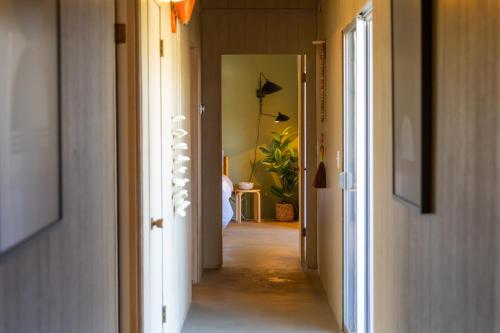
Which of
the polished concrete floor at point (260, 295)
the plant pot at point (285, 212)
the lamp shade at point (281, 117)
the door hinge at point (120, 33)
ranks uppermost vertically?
the lamp shade at point (281, 117)

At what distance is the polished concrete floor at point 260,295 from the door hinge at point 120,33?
2228 millimetres

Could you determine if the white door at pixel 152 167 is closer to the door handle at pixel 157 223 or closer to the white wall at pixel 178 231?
the door handle at pixel 157 223

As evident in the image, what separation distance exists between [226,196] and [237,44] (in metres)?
2.77

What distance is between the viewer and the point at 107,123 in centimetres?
224

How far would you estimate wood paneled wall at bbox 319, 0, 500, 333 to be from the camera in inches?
55.4

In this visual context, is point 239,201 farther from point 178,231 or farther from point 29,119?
point 29,119

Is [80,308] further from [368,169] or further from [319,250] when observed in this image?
[319,250]

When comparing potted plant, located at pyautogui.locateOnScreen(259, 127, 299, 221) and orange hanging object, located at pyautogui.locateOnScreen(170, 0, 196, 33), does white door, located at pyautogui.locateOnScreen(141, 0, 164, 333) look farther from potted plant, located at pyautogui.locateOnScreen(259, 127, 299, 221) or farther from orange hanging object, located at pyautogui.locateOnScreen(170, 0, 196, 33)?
potted plant, located at pyautogui.locateOnScreen(259, 127, 299, 221)

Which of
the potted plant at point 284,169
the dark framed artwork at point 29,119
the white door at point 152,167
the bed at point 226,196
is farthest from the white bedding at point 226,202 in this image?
the dark framed artwork at point 29,119

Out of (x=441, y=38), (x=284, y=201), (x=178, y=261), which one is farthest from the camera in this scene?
(x=284, y=201)

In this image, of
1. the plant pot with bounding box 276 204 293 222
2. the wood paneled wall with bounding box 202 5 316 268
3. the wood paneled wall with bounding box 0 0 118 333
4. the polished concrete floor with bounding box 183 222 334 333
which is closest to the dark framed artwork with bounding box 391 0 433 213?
the wood paneled wall with bounding box 0 0 118 333

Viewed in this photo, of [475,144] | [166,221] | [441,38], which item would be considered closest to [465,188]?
[475,144]

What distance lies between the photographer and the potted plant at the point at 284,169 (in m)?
8.98

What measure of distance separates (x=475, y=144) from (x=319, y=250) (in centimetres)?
412
